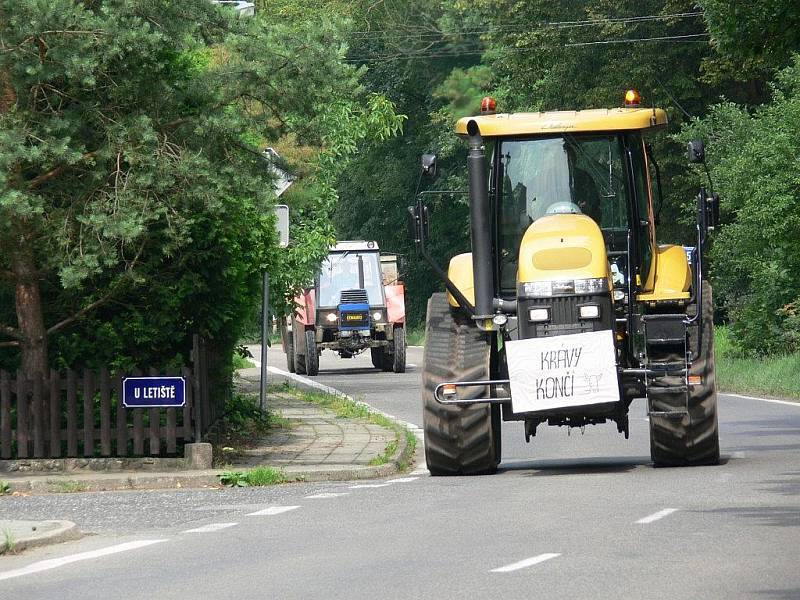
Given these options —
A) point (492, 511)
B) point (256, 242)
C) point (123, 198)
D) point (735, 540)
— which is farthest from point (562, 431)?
point (735, 540)

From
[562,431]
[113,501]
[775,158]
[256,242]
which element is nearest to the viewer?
[113,501]

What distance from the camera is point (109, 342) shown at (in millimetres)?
18141

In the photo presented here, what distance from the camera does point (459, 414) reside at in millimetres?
16109

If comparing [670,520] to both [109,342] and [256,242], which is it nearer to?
[109,342]

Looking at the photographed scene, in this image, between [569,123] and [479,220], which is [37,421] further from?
[569,123]

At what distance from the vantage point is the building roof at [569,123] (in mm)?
16656

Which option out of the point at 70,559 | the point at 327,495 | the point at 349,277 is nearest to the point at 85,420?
the point at 327,495

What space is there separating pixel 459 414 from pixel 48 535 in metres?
4.97

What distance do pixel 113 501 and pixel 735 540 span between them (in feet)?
20.1

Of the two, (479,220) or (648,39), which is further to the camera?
(648,39)

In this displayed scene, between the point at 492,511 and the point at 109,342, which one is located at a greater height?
the point at 109,342

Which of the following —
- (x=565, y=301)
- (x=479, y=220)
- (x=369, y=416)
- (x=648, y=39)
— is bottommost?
(x=369, y=416)

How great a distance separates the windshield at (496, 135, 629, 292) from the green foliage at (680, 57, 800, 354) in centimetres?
1558

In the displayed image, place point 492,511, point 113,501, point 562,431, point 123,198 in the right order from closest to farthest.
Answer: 1. point 492,511
2. point 113,501
3. point 123,198
4. point 562,431
